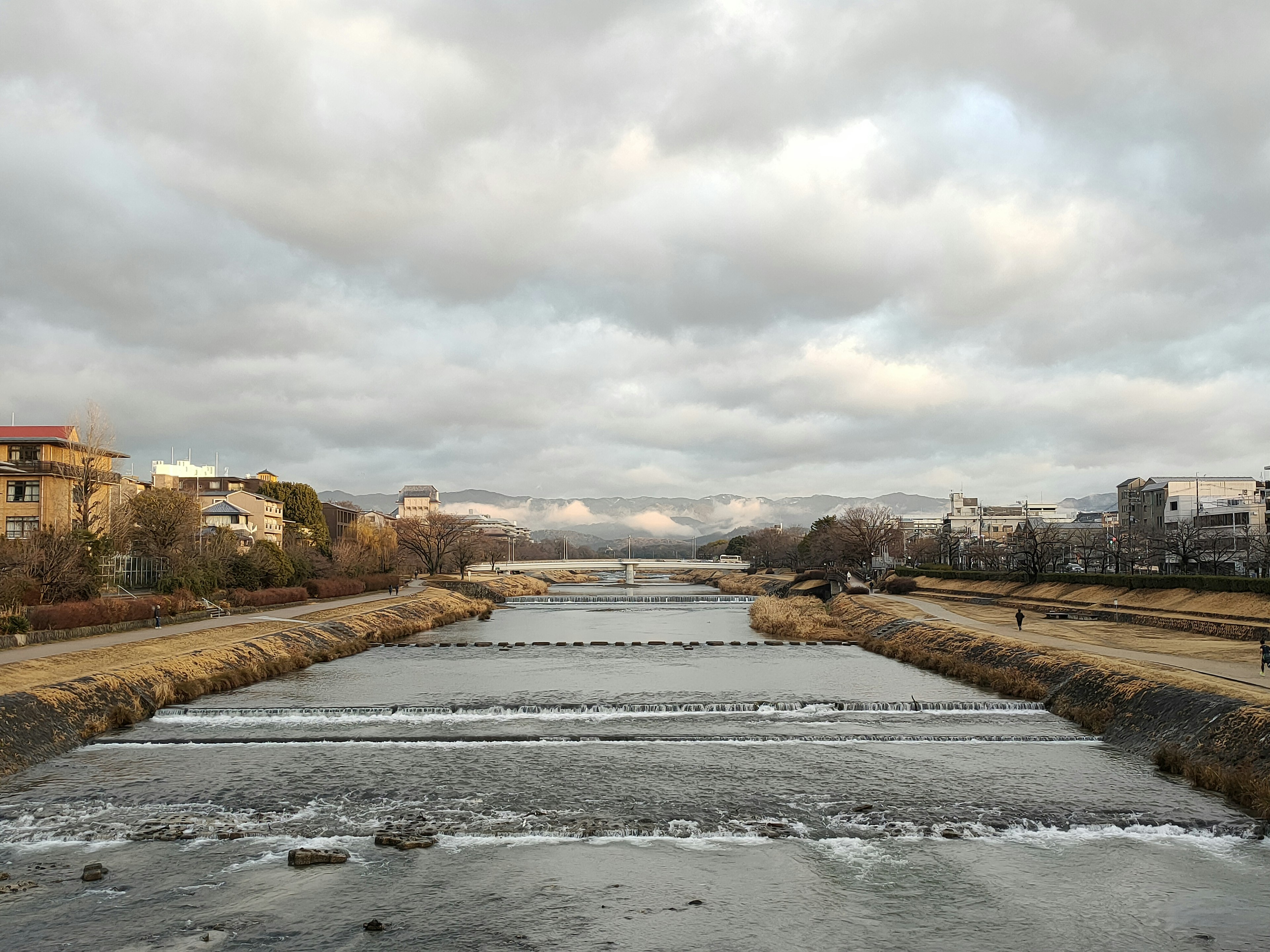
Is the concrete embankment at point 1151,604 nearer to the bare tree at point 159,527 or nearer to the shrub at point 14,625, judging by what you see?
the shrub at point 14,625

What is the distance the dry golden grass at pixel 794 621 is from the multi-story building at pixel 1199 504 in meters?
47.2

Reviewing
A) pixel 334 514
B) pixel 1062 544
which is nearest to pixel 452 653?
pixel 1062 544

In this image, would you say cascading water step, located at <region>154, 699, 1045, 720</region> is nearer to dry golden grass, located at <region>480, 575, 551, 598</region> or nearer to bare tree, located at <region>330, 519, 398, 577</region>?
bare tree, located at <region>330, 519, 398, 577</region>

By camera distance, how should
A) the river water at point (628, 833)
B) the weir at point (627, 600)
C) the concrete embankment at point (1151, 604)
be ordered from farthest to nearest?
the weir at point (627, 600), the concrete embankment at point (1151, 604), the river water at point (628, 833)

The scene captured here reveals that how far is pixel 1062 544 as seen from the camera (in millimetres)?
101375

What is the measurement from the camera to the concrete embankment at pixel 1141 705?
24.6 meters

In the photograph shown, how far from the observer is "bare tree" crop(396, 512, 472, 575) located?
14100cm

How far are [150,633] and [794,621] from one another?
4960 cm

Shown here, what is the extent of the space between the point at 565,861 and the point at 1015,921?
9087mm

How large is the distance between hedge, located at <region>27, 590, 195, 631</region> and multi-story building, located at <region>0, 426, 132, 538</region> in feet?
52.5

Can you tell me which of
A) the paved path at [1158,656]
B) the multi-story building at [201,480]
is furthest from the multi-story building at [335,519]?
the paved path at [1158,656]

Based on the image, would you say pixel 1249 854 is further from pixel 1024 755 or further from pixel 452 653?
pixel 452 653

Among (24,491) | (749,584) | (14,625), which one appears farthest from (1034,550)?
(24,491)

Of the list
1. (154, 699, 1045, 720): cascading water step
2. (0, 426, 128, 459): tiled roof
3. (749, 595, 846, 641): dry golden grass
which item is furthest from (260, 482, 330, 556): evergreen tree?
(154, 699, 1045, 720): cascading water step
